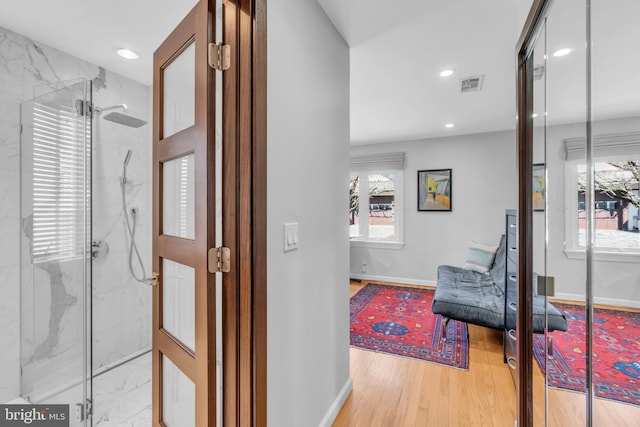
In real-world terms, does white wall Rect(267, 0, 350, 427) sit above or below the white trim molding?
above

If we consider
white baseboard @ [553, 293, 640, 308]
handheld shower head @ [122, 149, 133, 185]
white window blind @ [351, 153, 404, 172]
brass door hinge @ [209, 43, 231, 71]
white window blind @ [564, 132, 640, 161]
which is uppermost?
white window blind @ [351, 153, 404, 172]

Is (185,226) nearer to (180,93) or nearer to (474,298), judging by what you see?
(180,93)

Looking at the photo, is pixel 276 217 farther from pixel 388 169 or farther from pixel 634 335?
pixel 388 169

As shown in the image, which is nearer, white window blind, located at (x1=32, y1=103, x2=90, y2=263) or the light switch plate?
the light switch plate

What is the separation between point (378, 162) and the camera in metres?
5.10

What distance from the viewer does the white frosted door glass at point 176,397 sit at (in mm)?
1224

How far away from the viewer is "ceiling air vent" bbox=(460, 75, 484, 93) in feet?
8.61

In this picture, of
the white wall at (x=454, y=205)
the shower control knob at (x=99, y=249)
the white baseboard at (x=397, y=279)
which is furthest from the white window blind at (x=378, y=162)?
the shower control knob at (x=99, y=249)

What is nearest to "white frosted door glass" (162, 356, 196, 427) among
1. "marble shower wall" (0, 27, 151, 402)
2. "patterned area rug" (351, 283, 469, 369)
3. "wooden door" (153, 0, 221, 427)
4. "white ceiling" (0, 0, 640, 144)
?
"wooden door" (153, 0, 221, 427)

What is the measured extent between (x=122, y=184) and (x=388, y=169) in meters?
3.90

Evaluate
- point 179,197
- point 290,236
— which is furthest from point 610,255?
point 179,197

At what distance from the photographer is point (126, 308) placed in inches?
97.7

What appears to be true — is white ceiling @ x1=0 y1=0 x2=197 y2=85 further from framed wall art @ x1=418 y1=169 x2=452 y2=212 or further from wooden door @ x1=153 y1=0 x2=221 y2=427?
framed wall art @ x1=418 y1=169 x2=452 y2=212

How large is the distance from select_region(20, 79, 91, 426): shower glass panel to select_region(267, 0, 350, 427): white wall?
1.32m
